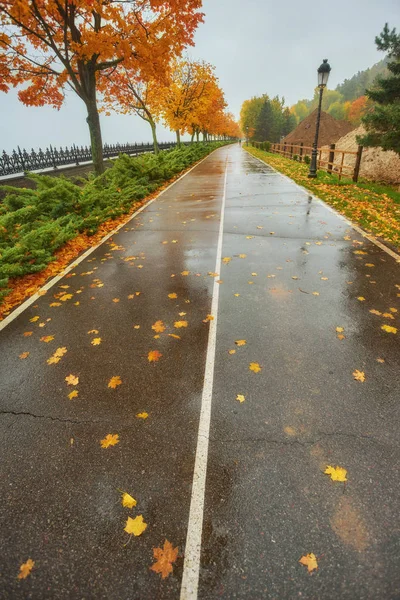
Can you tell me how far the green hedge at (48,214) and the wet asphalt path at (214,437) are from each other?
4.15 ft

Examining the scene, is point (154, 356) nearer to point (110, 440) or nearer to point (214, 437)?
point (110, 440)

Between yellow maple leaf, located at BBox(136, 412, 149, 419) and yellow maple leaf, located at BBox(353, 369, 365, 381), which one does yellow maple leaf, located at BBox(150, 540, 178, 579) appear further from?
yellow maple leaf, located at BBox(353, 369, 365, 381)

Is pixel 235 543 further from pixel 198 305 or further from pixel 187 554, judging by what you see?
pixel 198 305

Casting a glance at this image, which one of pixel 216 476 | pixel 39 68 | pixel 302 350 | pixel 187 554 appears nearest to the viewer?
pixel 187 554

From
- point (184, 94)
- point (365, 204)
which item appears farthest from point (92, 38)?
point (184, 94)

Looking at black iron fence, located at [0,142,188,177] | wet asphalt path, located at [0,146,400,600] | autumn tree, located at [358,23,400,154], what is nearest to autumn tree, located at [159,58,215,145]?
black iron fence, located at [0,142,188,177]

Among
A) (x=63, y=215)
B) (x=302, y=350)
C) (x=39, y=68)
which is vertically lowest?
(x=302, y=350)

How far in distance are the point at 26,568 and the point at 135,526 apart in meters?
0.74

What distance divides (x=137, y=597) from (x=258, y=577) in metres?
0.79

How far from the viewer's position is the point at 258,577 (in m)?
1.99

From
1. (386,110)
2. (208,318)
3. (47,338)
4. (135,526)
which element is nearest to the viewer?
(135,526)

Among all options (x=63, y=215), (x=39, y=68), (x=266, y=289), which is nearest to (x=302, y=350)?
(x=266, y=289)

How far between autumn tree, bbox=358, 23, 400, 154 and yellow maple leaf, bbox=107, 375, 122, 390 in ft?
47.9

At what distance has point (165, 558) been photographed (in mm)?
2105
